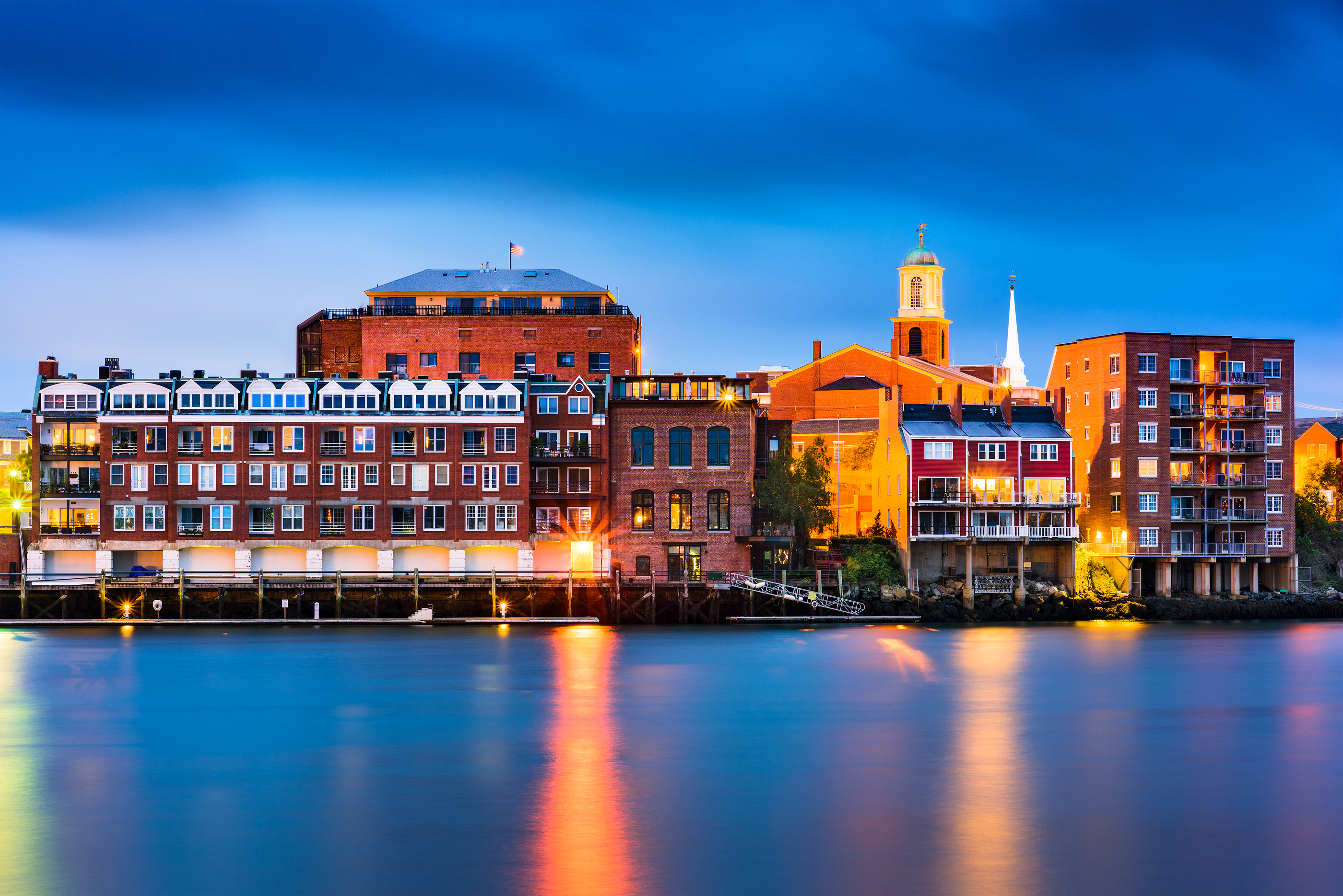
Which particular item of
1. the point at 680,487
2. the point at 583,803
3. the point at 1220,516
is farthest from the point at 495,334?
the point at 583,803

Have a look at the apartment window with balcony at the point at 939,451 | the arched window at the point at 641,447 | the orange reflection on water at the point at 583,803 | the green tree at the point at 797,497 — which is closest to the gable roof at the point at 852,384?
the apartment window with balcony at the point at 939,451

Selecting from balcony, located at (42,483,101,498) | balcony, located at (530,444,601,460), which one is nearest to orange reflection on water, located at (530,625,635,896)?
balcony, located at (530,444,601,460)

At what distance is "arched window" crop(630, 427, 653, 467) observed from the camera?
317 ft

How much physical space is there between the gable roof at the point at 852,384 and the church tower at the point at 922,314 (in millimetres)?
26028

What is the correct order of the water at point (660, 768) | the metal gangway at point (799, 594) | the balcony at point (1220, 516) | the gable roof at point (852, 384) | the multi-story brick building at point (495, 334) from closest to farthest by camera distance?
the water at point (660, 768), the metal gangway at point (799, 594), the balcony at point (1220, 516), the multi-story brick building at point (495, 334), the gable roof at point (852, 384)

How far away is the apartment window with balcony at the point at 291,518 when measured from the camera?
94688mm

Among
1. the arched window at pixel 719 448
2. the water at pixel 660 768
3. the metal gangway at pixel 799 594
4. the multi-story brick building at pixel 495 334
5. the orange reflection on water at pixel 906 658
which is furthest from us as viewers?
the multi-story brick building at pixel 495 334

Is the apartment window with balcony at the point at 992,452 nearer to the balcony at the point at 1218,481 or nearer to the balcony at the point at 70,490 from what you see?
the balcony at the point at 1218,481

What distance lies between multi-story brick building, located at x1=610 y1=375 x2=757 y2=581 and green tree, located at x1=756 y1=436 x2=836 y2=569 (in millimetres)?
1596

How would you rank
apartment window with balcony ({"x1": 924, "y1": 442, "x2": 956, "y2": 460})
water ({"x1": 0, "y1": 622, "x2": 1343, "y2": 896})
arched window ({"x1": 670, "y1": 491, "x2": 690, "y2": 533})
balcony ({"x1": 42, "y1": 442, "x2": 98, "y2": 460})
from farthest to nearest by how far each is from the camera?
apartment window with balcony ({"x1": 924, "y1": 442, "x2": 956, "y2": 460}) → balcony ({"x1": 42, "y1": 442, "x2": 98, "y2": 460}) → arched window ({"x1": 670, "y1": 491, "x2": 690, "y2": 533}) → water ({"x1": 0, "y1": 622, "x2": 1343, "y2": 896})

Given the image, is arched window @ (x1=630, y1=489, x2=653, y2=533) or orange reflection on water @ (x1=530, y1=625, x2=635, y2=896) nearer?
orange reflection on water @ (x1=530, y1=625, x2=635, y2=896)

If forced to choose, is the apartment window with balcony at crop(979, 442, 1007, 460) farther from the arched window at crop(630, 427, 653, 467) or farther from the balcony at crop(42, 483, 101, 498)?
the balcony at crop(42, 483, 101, 498)

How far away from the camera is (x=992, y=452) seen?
100312 millimetres

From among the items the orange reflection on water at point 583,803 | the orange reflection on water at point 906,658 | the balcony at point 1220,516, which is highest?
the balcony at point 1220,516
